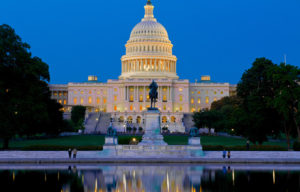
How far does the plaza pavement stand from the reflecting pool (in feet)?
12.0

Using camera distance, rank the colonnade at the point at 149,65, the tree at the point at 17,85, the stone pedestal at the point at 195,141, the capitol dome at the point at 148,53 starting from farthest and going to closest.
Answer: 1. the colonnade at the point at 149,65
2. the capitol dome at the point at 148,53
3. the tree at the point at 17,85
4. the stone pedestal at the point at 195,141

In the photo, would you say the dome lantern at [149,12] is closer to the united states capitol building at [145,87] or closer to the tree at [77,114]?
the united states capitol building at [145,87]

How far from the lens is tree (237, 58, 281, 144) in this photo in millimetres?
55094

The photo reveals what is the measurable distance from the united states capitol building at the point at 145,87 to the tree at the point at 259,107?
9890cm

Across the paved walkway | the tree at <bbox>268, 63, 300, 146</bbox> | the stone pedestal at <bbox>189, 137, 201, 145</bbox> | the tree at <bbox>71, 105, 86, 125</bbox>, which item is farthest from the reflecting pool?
the tree at <bbox>71, 105, 86, 125</bbox>

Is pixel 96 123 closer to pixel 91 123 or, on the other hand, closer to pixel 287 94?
pixel 91 123

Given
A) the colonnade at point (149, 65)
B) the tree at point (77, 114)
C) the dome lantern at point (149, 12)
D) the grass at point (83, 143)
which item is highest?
the dome lantern at point (149, 12)

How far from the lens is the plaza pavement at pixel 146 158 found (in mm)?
40312

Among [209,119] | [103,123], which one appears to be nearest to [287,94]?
[209,119]

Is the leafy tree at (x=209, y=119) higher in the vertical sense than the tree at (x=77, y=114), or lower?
lower

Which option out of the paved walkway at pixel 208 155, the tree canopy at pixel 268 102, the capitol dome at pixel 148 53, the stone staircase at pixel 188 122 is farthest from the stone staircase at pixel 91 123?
the paved walkway at pixel 208 155

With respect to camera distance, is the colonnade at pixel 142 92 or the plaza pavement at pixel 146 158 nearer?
the plaza pavement at pixel 146 158

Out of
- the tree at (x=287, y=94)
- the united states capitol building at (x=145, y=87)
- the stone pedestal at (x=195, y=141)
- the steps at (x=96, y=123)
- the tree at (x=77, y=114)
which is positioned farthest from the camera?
the united states capitol building at (x=145, y=87)

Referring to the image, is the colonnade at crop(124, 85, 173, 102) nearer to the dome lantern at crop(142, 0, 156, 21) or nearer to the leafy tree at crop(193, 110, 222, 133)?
the dome lantern at crop(142, 0, 156, 21)
